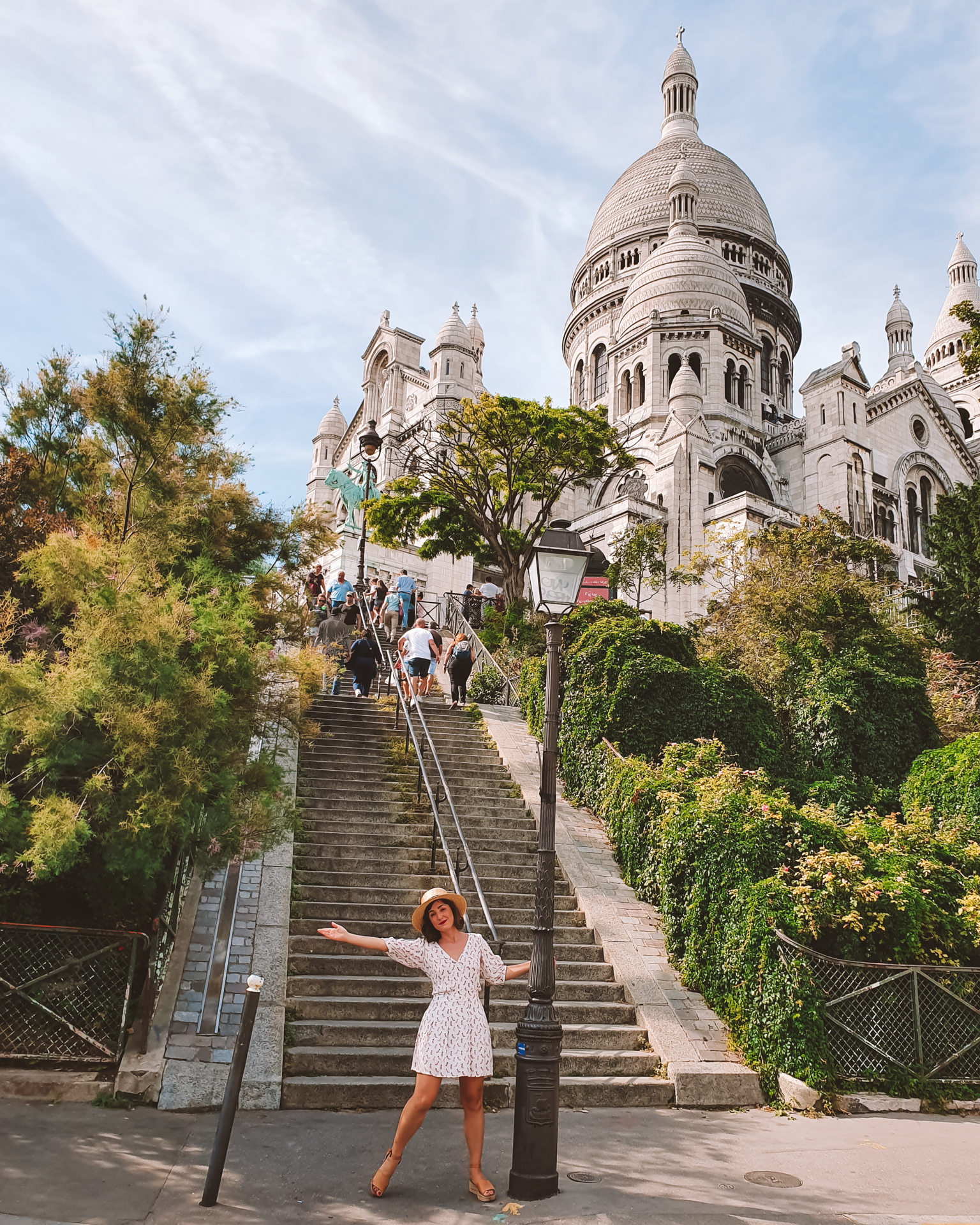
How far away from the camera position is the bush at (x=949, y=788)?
39.0 ft

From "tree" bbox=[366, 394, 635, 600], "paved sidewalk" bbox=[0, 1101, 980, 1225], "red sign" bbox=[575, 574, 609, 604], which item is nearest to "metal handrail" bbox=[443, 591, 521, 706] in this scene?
"tree" bbox=[366, 394, 635, 600]

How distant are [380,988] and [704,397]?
142ft

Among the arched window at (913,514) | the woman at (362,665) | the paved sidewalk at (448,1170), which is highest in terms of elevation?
the arched window at (913,514)

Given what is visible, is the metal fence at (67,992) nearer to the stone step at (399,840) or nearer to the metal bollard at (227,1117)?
the metal bollard at (227,1117)

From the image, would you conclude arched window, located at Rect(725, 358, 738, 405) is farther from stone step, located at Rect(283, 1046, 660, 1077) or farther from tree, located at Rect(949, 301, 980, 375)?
stone step, located at Rect(283, 1046, 660, 1077)

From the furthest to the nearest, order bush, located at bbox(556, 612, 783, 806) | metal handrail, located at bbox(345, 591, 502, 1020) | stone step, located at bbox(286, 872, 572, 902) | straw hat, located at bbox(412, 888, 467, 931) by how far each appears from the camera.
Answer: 1. bush, located at bbox(556, 612, 783, 806)
2. stone step, located at bbox(286, 872, 572, 902)
3. metal handrail, located at bbox(345, 591, 502, 1020)
4. straw hat, located at bbox(412, 888, 467, 931)

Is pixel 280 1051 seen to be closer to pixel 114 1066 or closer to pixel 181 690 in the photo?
pixel 114 1066

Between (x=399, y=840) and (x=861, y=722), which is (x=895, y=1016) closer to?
(x=399, y=840)

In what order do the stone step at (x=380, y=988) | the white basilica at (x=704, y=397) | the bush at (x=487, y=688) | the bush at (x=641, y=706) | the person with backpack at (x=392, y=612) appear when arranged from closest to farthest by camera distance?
the stone step at (x=380, y=988) → the bush at (x=641, y=706) → the bush at (x=487, y=688) → the person with backpack at (x=392, y=612) → the white basilica at (x=704, y=397)

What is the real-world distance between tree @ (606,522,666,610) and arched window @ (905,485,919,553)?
19584 millimetres

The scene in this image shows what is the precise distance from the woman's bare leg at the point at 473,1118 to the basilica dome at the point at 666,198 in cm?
6384

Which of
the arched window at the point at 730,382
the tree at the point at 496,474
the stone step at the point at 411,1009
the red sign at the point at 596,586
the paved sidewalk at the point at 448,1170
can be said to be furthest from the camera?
the arched window at the point at 730,382

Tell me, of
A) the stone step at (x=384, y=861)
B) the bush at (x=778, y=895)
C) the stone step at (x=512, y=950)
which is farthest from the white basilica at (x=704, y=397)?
the stone step at (x=512, y=950)

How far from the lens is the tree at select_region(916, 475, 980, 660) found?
21031mm
